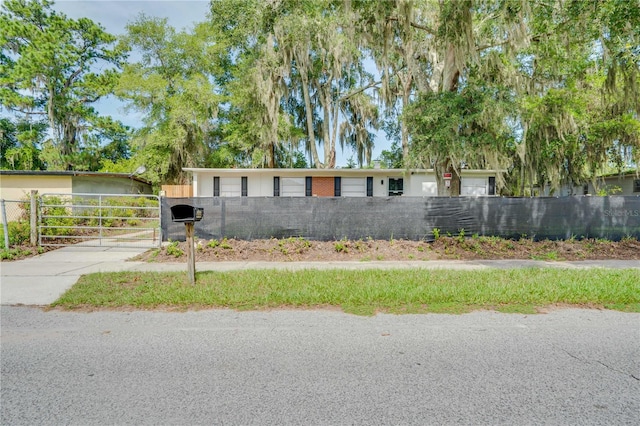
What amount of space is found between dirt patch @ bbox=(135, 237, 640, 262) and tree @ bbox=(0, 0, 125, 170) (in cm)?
2580

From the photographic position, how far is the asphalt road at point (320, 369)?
7.27 feet

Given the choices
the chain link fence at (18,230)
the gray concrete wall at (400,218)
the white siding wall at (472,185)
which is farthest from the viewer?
the white siding wall at (472,185)

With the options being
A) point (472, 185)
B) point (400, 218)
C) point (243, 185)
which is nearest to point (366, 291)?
point (400, 218)

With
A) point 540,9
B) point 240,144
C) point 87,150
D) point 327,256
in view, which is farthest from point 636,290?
point 87,150

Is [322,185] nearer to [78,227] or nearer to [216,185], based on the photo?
[216,185]

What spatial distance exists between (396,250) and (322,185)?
1075 cm

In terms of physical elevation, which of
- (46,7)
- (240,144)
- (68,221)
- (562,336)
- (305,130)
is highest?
(46,7)

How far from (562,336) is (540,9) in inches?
424

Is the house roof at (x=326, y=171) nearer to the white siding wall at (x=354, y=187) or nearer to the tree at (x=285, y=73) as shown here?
the white siding wall at (x=354, y=187)

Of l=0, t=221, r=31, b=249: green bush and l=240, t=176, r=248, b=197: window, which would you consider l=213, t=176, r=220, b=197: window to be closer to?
l=240, t=176, r=248, b=197: window

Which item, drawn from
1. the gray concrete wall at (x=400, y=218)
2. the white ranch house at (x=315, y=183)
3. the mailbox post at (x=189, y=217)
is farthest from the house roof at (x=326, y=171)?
the mailbox post at (x=189, y=217)

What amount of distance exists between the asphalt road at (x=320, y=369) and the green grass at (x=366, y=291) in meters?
0.37

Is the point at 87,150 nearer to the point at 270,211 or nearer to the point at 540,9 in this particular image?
the point at 270,211

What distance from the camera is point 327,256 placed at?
27.5 feet
